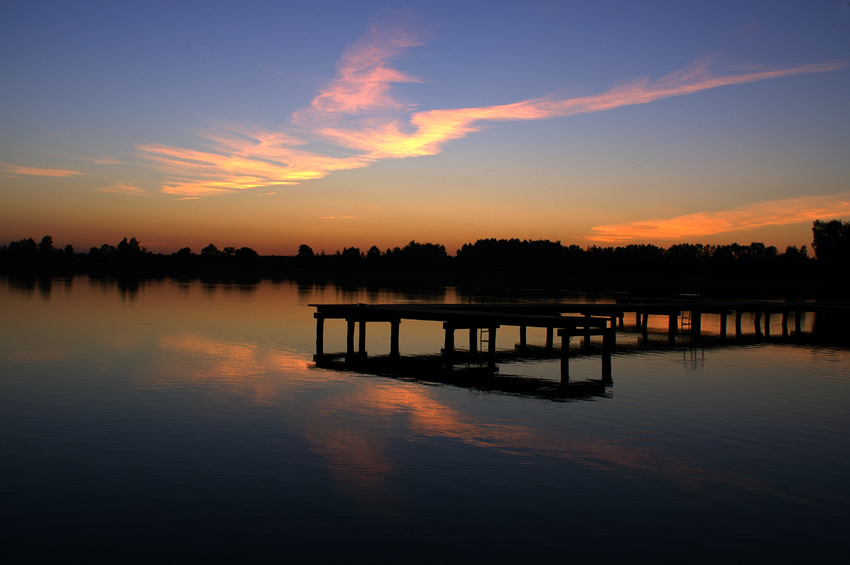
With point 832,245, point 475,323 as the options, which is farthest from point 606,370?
point 832,245

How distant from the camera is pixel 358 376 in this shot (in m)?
20.4

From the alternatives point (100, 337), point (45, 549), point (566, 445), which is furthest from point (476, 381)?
point (100, 337)

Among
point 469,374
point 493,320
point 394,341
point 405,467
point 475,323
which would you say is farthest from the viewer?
point 394,341

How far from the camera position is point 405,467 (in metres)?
10.9

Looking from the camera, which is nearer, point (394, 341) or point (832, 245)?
point (394, 341)

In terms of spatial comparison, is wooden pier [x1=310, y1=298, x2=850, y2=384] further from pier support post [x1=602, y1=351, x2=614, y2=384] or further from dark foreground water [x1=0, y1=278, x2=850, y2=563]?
dark foreground water [x1=0, y1=278, x2=850, y2=563]

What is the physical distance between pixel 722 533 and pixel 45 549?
807 centimetres

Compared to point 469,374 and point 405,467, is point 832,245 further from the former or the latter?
point 405,467

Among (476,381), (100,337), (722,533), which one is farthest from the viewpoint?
(100,337)

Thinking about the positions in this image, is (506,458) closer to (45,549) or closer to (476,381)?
(45,549)

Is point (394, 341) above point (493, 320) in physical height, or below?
below

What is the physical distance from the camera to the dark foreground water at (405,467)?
807 centimetres

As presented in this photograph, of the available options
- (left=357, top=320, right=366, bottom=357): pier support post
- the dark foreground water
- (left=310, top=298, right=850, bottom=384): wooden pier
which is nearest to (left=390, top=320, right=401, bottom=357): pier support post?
(left=310, top=298, right=850, bottom=384): wooden pier

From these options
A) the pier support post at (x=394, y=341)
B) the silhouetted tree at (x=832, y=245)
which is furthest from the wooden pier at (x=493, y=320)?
the silhouetted tree at (x=832, y=245)
